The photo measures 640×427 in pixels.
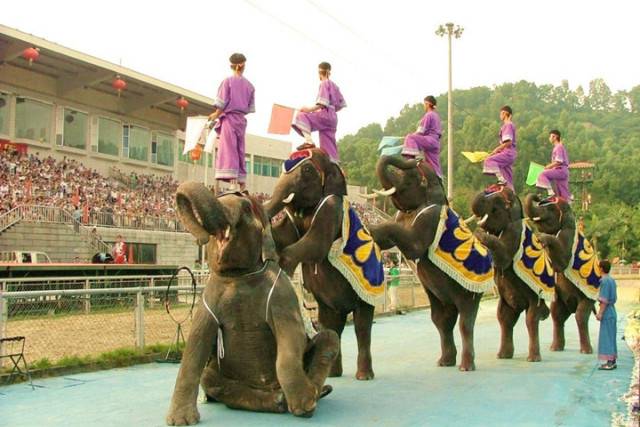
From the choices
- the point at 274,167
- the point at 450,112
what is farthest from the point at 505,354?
the point at 274,167

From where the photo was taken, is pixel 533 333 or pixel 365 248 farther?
pixel 533 333

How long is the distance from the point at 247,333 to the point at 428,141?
445cm

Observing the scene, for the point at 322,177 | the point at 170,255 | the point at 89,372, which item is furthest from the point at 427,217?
the point at 170,255

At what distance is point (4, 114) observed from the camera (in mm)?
28594

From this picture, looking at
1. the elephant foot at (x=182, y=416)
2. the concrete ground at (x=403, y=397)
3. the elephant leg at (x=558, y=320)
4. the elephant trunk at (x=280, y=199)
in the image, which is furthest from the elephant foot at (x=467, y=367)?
the elephant foot at (x=182, y=416)

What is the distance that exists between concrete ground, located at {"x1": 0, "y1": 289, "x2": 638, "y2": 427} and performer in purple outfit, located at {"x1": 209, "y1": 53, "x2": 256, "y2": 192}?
2186 millimetres

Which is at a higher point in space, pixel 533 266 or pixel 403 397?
pixel 533 266

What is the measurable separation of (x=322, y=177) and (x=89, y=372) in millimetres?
3844

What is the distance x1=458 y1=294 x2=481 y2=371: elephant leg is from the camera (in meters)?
8.79

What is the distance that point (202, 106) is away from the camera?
36500 mm

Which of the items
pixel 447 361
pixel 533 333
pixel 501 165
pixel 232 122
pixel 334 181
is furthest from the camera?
pixel 501 165

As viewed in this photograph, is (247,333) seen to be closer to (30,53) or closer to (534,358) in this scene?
(534,358)

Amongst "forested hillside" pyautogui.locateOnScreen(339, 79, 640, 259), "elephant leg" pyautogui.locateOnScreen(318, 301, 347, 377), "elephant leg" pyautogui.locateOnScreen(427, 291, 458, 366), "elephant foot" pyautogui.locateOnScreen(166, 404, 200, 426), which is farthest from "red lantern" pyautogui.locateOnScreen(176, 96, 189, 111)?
"elephant foot" pyautogui.locateOnScreen(166, 404, 200, 426)

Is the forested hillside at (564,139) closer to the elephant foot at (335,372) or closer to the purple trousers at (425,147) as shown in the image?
the purple trousers at (425,147)
